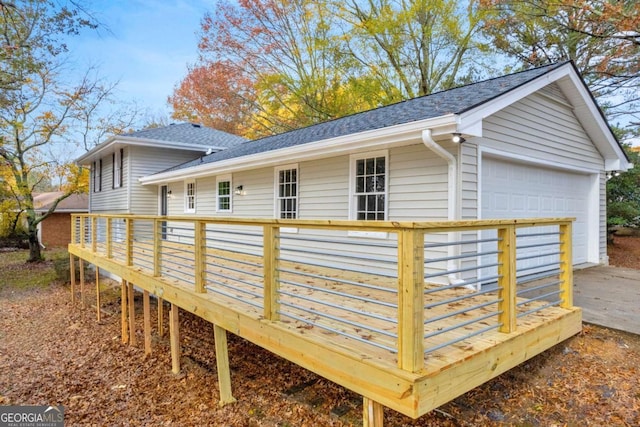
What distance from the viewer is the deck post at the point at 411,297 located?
91.0 inches

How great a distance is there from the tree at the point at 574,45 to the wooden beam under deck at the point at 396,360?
10.6m

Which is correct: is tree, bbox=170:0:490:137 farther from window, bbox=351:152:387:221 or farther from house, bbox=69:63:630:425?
A: window, bbox=351:152:387:221

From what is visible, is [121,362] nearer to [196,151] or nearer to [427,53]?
[196,151]

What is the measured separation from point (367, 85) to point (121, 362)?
1456 centimetres

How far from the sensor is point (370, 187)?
6262 mm

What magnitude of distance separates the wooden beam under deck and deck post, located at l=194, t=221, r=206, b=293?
0.59m

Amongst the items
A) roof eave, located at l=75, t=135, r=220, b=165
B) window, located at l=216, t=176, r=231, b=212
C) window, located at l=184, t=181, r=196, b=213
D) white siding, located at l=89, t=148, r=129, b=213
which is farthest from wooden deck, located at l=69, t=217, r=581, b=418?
white siding, located at l=89, t=148, r=129, b=213

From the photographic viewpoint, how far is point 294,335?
3156mm

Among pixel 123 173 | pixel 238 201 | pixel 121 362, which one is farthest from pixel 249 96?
pixel 121 362

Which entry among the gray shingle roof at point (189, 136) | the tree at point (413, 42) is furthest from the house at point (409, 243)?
the tree at point (413, 42)

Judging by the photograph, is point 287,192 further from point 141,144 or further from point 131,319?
point 141,144

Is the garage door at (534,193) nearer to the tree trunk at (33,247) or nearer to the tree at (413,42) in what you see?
the tree at (413,42)

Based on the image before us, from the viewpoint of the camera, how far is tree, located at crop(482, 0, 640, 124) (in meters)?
11.4

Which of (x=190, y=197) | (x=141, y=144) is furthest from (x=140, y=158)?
(x=190, y=197)
